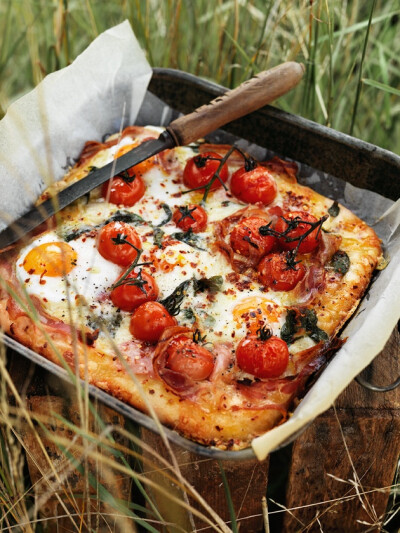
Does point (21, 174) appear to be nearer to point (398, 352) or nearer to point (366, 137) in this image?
point (398, 352)

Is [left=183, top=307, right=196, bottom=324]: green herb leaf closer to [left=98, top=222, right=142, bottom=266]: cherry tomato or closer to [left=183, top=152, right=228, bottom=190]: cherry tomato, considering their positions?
[left=98, top=222, right=142, bottom=266]: cherry tomato

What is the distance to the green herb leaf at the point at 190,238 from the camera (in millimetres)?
3963

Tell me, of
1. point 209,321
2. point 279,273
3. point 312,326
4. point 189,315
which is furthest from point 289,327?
point 189,315

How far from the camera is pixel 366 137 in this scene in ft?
20.4

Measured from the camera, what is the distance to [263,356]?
3240 mm

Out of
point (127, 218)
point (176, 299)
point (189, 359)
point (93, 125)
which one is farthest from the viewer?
point (93, 125)

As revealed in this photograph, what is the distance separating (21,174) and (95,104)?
894 mm

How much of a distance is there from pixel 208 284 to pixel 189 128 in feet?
3.71

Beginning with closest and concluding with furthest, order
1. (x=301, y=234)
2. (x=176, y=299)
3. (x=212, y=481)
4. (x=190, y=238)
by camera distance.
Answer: (x=212, y=481)
(x=176, y=299)
(x=301, y=234)
(x=190, y=238)

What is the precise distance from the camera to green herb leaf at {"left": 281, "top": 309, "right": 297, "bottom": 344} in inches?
139

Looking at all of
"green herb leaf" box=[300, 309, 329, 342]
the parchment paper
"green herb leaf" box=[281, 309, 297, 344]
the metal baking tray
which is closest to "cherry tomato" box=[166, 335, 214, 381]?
"green herb leaf" box=[281, 309, 297, 344]

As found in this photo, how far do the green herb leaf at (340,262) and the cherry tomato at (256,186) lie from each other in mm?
621

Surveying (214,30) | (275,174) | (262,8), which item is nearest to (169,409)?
(275,174)

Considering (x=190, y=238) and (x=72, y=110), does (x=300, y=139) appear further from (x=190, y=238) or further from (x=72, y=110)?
(x=72, y=110)
